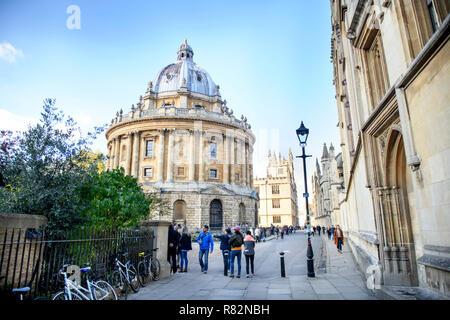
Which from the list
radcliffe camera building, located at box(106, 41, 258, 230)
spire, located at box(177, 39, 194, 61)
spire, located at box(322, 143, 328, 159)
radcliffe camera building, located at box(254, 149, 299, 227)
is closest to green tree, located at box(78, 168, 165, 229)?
radcliffe camera building, located at box(106, 41, 258, 230)

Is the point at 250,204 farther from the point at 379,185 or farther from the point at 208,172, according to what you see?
the point at 379,185

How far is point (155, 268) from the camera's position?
8.77 meters

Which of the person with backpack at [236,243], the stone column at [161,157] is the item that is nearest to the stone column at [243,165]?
the stone column at [161,157]

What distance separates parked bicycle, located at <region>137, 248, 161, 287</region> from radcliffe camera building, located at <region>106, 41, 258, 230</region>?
25650 millimetres

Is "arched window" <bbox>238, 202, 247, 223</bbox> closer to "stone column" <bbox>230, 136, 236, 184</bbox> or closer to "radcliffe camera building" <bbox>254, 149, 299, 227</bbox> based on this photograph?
"stone column" <bbox>230, 136, 236, 184</bbox>

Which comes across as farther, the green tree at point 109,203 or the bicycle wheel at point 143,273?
the green tree at point 109,203

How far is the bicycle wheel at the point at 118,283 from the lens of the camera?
6.68 meters

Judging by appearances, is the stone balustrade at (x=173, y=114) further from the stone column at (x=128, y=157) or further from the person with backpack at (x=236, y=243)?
the person with backpack at (x=236, y=243)

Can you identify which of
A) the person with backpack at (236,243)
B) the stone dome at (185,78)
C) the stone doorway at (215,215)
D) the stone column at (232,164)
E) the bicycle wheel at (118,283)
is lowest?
the bicycle wheel at (118,283)

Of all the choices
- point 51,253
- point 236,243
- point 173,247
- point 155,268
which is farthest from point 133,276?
point 236,243

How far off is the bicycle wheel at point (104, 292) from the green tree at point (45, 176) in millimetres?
2550

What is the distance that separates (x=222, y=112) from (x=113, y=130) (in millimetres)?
17359

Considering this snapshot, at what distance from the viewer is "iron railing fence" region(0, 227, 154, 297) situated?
5203 millimetres

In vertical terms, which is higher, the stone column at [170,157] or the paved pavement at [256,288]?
the stone column at [170,157]
